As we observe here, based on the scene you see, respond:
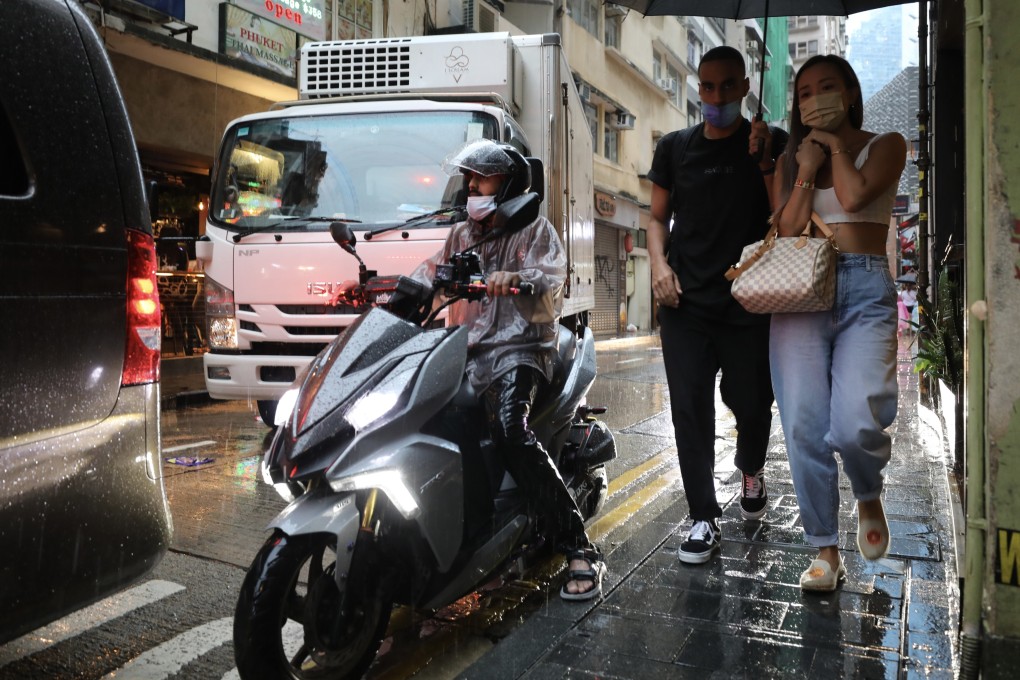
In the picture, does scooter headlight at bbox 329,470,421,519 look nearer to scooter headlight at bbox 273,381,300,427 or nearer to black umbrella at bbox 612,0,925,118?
scooter headlight at bbox 273,381,300,427

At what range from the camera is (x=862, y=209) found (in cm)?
321

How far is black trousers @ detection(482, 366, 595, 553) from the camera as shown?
124 inches

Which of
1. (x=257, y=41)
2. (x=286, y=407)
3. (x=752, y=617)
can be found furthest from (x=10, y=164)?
(x=257, y=41)

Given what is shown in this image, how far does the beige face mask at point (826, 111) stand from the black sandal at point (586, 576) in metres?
1.83

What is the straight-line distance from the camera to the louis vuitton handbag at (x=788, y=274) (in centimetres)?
311

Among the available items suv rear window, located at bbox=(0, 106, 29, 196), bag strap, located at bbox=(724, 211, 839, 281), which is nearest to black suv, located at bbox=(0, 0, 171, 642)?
suv rear window, located at bbox=(0, 106, 29, 196)

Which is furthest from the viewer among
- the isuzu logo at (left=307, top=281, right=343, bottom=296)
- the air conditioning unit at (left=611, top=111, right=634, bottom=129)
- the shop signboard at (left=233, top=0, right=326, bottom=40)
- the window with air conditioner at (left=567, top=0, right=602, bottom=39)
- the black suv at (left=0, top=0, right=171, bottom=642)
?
the air conditioning unit at (left=611, top=111, right=634, bottom=129)

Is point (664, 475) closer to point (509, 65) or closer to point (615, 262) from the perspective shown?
point (509, 65)

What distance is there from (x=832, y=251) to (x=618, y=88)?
2798cm

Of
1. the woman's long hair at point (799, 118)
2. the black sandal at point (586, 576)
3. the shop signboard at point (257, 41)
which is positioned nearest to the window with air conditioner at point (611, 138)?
the shop signboard at point (257, 41)

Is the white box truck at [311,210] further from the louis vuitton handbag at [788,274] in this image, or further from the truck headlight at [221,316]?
the louis vuitton handbag at [788,274]

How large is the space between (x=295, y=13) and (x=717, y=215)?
1190cm

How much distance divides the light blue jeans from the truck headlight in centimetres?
430

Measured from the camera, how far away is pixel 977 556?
2.00m
